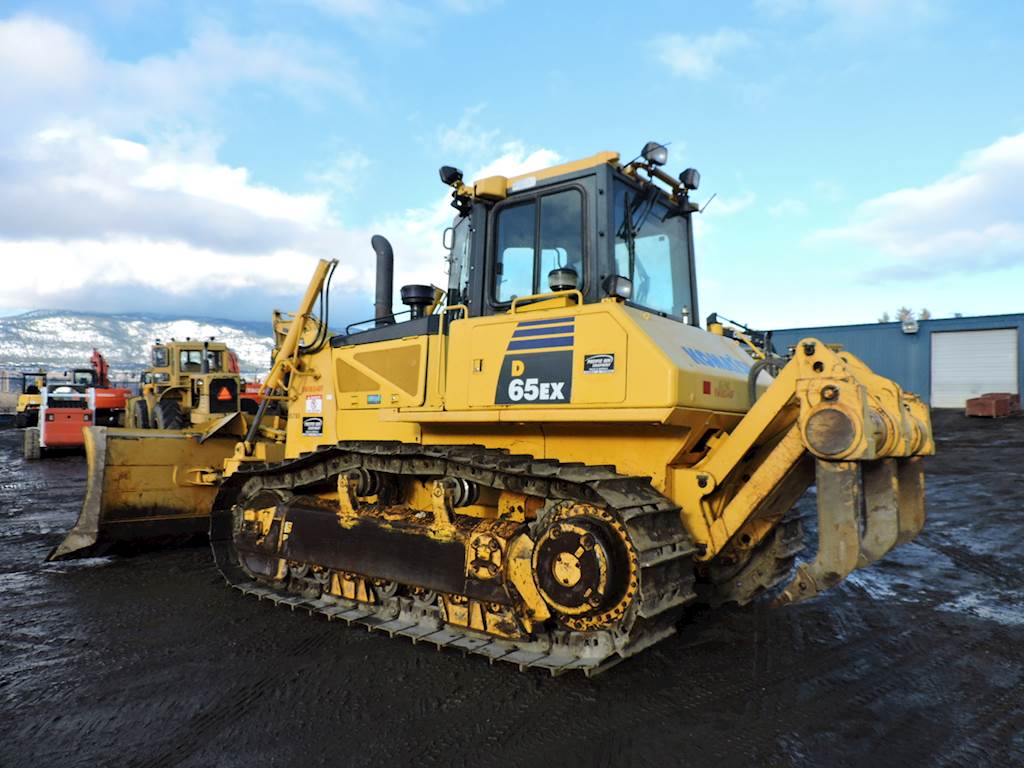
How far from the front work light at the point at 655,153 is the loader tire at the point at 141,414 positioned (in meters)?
15.1

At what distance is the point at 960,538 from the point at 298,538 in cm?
744

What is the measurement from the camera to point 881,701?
3.74 metres

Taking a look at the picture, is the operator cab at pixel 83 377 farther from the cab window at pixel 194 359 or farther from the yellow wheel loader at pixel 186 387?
the cab window at pixel 194 359

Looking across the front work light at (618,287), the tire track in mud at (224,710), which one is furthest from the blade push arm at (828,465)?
the tire track in mud at (224,710)

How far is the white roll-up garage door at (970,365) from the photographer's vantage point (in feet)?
78.2

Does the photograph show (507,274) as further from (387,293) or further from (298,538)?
(298,538)

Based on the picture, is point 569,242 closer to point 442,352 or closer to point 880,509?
point 442,352

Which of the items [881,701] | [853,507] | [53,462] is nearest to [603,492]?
[853,507]

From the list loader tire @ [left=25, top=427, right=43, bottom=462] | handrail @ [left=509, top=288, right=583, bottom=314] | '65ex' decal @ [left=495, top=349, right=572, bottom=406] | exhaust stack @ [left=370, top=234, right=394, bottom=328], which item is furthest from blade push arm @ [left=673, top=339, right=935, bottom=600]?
loader tire @ [left=25, top=427, right=43, bottom=462]

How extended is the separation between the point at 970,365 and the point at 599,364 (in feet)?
84.9

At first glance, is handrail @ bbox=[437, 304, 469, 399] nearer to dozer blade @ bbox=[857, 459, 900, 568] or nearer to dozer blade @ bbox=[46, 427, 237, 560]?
dozer blade @ bbox=[857, 459, 900, 568]

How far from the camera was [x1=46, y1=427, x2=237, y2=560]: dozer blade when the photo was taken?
6.48 m

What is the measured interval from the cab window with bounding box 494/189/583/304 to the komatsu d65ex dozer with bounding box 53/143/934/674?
15mm

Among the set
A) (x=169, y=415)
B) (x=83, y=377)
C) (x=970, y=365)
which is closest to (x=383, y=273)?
(x=169, y=415)
